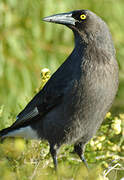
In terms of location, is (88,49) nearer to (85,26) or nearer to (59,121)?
(85,26)

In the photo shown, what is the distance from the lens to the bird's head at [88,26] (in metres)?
3.33

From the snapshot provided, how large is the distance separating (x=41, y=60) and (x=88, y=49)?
309cm

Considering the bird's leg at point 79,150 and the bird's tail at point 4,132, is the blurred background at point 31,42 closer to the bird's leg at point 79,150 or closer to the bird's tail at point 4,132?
the bird's tail at point 4,132

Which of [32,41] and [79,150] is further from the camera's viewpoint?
[32,41]

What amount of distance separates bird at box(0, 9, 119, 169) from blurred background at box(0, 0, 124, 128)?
2.13m

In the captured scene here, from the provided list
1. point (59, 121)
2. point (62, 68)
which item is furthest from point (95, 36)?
point (59, 121)

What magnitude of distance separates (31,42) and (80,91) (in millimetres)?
3293

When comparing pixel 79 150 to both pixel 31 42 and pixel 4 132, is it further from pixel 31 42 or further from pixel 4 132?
pixel 31 42

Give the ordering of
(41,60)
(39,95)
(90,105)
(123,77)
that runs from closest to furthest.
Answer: (90,105) → (39,95) → (41,60) → (123,77)

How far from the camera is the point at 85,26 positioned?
3396 millimetres

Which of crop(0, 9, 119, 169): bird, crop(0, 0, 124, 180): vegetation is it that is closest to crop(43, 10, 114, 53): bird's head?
crop(0, 9, 119, 169): bird

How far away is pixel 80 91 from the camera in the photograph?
3189 mm

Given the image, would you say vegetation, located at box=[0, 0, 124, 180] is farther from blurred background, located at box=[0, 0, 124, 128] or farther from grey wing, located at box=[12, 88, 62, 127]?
grey wing, located at box=[12, 88, 62, 127]

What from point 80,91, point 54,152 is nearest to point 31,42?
point 54,152
